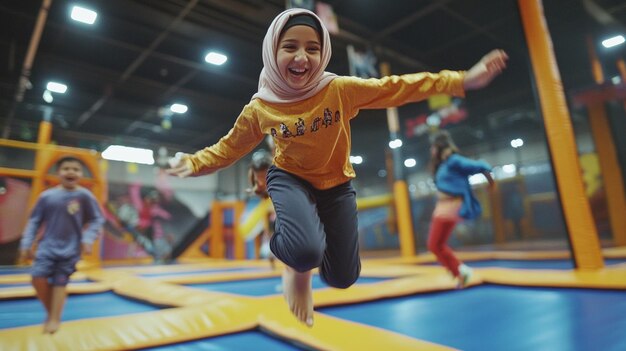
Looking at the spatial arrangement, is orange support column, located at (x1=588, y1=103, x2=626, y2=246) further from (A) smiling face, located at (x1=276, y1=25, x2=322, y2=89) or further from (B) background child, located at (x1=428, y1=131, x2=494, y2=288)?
(A) smiling face, located at (x1=276, y1=25, x2=322, y2=89)

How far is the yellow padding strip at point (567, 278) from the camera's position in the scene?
281 cm

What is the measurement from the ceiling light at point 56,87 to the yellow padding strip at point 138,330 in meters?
7.14

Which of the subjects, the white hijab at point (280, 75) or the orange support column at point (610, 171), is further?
the orange support column at point (610, 171)

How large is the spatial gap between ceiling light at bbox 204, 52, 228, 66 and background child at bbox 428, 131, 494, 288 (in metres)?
4.49

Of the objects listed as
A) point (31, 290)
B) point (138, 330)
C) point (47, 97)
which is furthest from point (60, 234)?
point (47, 97)

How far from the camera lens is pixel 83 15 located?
545cm

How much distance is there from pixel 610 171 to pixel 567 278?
402cm

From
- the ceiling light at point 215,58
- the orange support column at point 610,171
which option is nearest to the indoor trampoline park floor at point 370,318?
the orange support column at point 610,171

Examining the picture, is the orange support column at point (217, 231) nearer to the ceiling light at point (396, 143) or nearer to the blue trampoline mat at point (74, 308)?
the ceiling light at point (396, 143)

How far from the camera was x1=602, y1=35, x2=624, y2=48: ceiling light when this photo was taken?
582 cm

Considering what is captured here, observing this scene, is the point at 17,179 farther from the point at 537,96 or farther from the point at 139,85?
the point at 537,96

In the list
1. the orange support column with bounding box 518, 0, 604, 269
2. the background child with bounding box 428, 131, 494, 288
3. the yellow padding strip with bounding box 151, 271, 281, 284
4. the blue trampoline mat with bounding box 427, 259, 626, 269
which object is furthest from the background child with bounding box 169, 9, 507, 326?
the blue trampoline mat with bounding box 427, 259, 626, 269

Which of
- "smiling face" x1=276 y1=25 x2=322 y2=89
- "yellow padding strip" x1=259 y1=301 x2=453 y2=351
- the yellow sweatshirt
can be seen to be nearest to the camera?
"smiling face" x1=276 y1=25 x2=322 y2=89

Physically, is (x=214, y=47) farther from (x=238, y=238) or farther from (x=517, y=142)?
(x=517, y=142)
